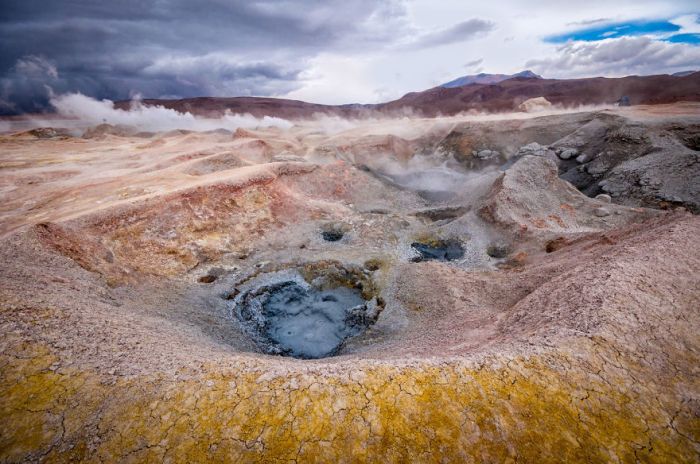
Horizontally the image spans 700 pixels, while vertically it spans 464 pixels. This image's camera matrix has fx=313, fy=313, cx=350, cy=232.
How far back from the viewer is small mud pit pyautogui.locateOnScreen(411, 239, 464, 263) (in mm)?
18284

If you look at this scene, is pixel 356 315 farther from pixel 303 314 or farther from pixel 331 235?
pixel 331 235

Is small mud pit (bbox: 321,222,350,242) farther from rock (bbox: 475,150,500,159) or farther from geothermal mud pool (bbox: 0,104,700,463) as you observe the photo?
rock (bbox: 475,150,500,159)

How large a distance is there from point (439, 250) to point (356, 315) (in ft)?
26.1

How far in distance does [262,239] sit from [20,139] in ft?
252

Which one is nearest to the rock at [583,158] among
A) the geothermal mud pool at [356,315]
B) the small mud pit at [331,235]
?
the geothermal mud pool at [356,315]

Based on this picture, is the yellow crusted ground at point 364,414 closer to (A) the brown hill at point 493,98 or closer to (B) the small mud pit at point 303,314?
(B) the small mud pit at point 303,314

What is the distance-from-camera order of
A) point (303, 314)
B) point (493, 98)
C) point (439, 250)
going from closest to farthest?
point (303, 314), point (439, 250), point (493, 98)

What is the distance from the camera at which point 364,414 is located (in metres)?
5.49

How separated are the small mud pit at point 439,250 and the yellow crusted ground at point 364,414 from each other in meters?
12.0

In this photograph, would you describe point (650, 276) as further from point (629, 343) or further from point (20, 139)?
point (20, 139)

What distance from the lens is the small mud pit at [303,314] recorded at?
499 inches

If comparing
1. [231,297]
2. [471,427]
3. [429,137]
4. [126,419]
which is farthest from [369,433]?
[429,137]

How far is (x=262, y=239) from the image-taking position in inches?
787

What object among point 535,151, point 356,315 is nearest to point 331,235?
point 356,315
